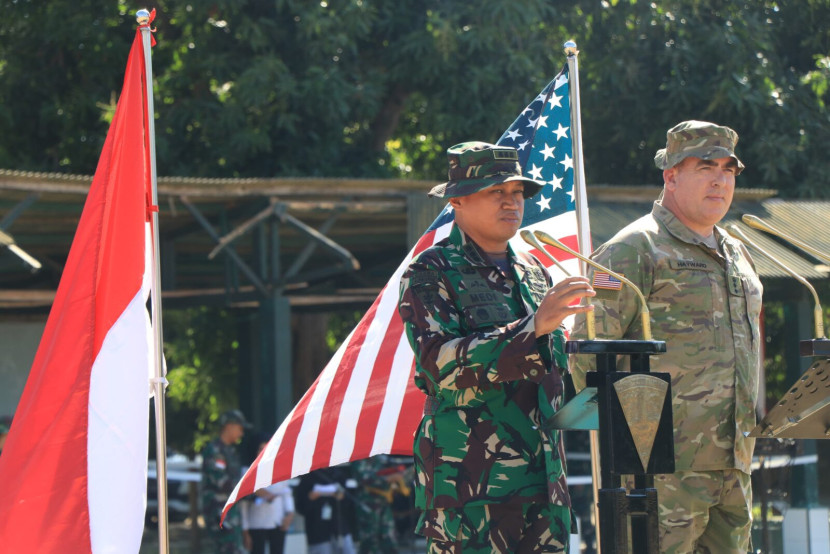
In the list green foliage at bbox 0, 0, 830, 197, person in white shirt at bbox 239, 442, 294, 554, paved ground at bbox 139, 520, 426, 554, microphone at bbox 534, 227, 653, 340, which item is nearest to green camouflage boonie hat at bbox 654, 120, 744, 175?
microphone at bbox 534, 227, 653, 340

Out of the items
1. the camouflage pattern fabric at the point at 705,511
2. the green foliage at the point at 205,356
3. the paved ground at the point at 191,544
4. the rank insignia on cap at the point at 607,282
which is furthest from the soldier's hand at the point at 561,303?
the green foliage at the point at 205,356

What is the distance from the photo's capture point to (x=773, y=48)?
18.1m

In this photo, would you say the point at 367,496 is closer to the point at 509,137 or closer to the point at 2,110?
the point at 509,137

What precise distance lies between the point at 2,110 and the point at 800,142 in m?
11.0

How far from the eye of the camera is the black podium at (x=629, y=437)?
329 cm

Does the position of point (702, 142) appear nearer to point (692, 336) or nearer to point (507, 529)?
point (692, 336)

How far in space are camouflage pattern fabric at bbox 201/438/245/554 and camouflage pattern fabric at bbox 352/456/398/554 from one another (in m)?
1.44

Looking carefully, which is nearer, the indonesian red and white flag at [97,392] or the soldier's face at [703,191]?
the soldier's face at [703,191]

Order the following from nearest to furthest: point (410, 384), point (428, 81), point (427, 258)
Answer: point (427, 258)
point (410, 384)
point (428, 81)

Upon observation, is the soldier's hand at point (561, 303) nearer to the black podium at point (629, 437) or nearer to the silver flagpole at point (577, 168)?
the black podium at point (629, 437)

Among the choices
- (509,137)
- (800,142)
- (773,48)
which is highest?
(773,48)

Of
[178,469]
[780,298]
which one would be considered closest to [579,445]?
[780,298]

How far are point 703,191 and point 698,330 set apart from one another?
19.2 inches

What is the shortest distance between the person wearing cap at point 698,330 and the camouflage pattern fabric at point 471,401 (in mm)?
472
